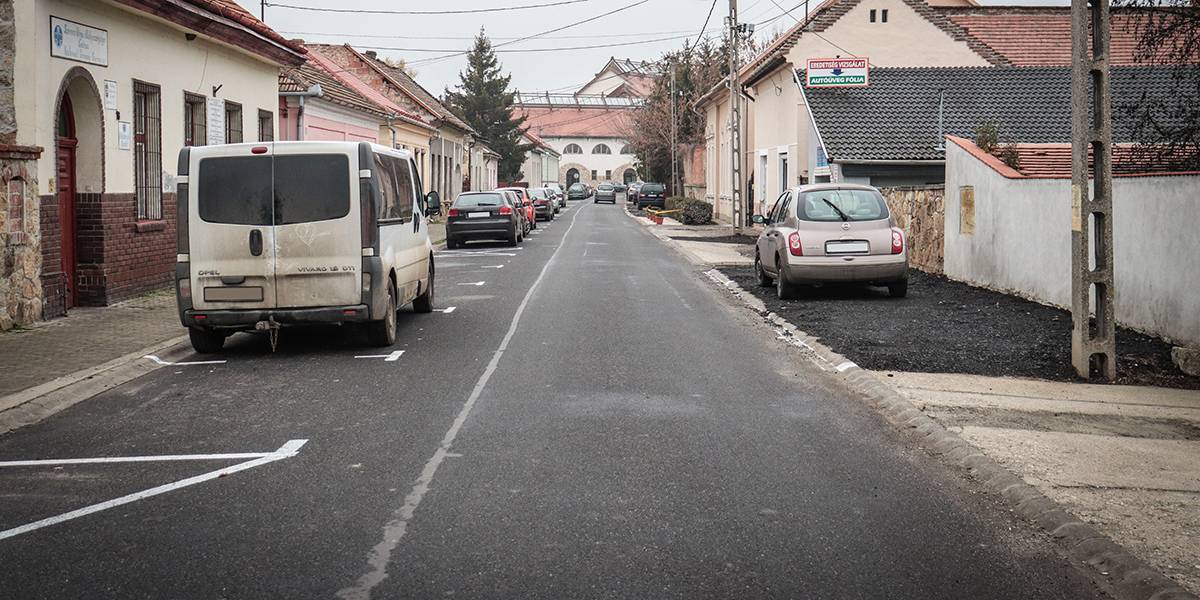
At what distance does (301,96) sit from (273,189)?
17816 millimetres

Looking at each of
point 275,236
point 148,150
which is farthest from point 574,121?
point 275,236

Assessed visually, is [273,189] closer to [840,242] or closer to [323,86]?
[840,242]

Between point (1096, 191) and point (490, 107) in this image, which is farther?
point (490, 107)

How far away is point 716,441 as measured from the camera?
690cm

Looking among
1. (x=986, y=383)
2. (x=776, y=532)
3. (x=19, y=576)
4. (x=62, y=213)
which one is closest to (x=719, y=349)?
(x=986, y=383)

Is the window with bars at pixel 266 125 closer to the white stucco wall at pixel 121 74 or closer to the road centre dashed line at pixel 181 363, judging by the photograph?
the white stucco wall at pixel 121 74

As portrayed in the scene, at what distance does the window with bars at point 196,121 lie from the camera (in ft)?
59.3

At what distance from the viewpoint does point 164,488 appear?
5871 mm

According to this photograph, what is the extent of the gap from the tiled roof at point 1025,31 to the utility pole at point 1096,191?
3096 cm

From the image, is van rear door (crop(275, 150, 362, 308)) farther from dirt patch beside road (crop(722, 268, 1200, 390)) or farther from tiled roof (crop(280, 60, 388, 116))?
tiled roof (crop(280, 60, 388, 116))

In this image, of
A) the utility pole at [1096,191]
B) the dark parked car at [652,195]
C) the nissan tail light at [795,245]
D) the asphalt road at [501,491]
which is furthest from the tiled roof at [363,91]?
the utility pole at [1096,191]

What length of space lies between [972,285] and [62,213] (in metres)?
12.6

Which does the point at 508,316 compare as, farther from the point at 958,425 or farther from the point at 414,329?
the point at 958,425

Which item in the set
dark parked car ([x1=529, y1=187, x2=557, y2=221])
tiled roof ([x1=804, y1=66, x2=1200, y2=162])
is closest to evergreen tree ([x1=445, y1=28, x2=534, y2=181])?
dark parked car ([x1=529, y1=187, x2=557, y2=221])
